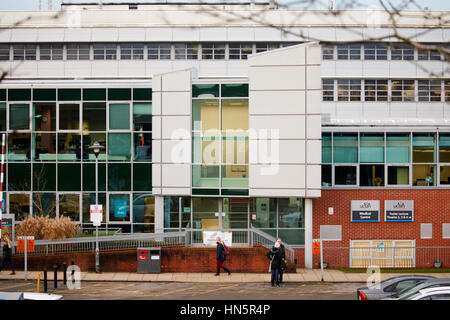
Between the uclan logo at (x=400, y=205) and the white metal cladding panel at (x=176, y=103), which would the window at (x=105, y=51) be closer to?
the white metal cladding panel at (x=176, y=103)

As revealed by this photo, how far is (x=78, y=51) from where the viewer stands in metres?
47.0

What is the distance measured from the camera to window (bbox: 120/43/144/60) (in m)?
46.7

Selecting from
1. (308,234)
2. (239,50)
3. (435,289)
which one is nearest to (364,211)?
(308,234)

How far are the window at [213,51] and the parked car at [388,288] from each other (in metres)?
32.7

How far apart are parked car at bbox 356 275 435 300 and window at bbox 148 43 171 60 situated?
33884mm

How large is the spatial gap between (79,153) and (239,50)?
22.4m

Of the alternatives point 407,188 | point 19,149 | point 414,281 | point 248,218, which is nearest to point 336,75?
point 407,188

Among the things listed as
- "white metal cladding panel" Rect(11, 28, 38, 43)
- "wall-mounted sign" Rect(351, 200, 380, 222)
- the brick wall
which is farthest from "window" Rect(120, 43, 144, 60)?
"wall-mounted sign" Rect(351, 200, 380, 222)

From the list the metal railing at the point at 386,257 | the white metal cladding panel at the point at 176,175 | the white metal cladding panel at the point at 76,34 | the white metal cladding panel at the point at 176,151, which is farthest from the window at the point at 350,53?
the white metal cladding panel at the point at 176,175

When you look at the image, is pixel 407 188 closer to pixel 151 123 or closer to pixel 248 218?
pixel 248 218

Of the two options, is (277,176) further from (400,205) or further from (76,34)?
(76,34)

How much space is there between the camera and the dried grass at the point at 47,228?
24109 millimetres

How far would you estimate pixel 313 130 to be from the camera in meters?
25.2
